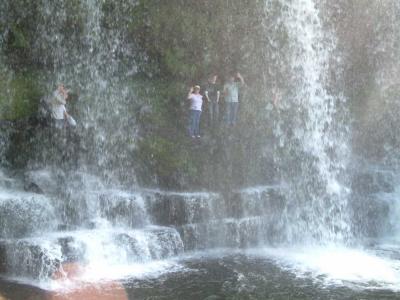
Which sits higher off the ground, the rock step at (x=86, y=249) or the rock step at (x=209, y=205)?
the rock step at (x=209, y=205)

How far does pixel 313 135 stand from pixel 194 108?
5484 millimetres

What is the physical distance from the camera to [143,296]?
1243 cm

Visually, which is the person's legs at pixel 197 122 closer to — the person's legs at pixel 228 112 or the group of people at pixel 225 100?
the group of people at pixel 225 100

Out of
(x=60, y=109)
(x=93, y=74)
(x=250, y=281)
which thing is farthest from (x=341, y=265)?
(x=93, y=74)

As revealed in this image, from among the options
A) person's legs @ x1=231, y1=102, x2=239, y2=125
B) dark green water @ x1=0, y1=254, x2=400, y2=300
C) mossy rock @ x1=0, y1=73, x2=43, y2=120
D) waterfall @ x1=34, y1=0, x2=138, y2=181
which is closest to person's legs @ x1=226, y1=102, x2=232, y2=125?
person's legs @ x1=231, y1=102, x2=239, y2=125

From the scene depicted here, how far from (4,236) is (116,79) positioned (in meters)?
8.28

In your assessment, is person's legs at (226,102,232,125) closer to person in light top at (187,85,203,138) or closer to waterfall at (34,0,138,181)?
person in light top at (187,85,203,138)

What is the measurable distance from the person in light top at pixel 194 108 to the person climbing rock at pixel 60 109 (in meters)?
3.93

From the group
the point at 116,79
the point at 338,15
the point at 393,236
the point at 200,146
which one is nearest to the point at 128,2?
the point at 116,79

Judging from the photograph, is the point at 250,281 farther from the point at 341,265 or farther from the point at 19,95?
the point at 19,95

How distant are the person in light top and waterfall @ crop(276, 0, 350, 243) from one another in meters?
3.50

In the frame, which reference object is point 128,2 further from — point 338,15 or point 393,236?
point 393,236

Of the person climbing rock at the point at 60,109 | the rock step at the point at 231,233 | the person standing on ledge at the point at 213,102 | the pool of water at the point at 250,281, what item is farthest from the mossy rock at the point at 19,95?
the pool of water at the point at 250,281

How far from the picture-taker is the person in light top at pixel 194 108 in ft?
63.6
